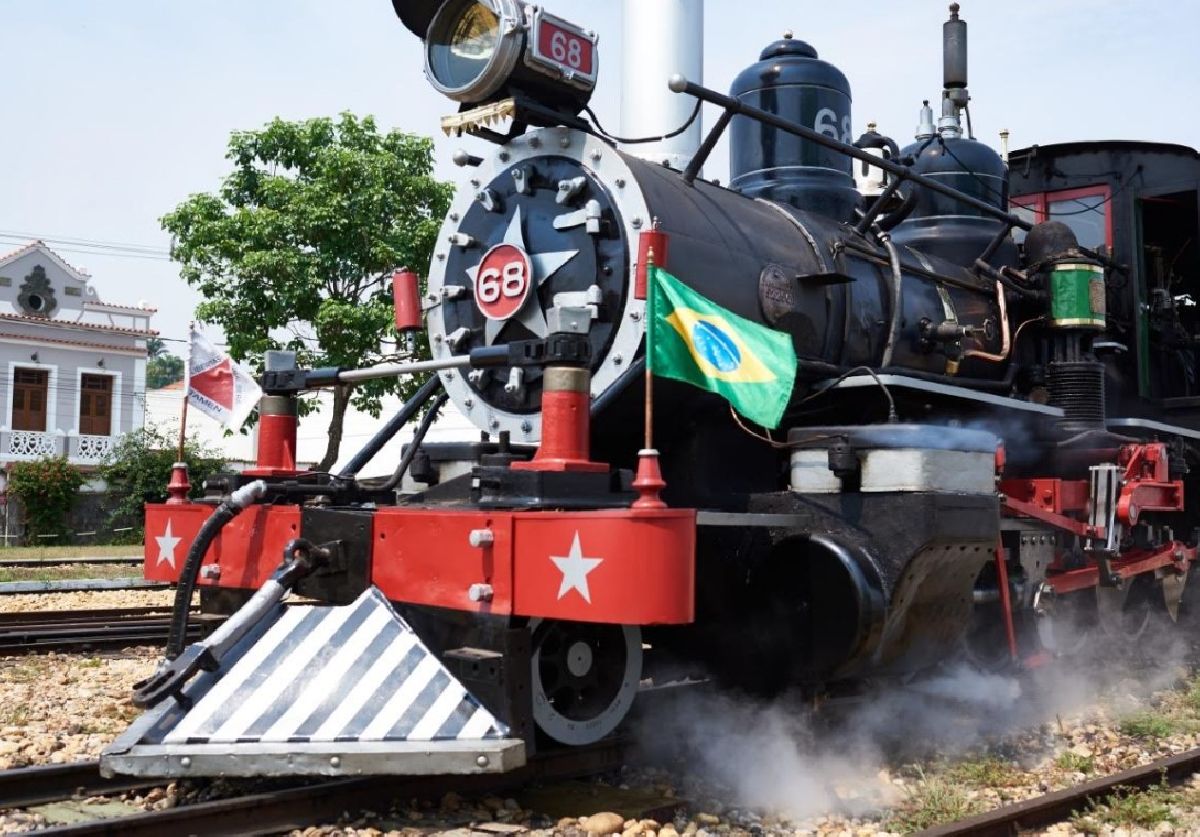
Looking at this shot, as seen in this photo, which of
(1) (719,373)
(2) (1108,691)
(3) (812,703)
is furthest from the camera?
(2) (1108,691)

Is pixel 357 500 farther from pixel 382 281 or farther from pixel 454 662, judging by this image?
pixel 382 281

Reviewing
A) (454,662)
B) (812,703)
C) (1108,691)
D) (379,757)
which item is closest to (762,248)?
(812,703)

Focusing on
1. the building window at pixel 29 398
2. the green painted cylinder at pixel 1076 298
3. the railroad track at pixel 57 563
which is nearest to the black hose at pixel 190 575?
the green painted cylinder at pixel 1076 298

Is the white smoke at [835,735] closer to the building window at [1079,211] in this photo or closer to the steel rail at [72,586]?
the building window at [1079,211]

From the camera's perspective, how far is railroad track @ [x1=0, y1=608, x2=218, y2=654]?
757 centimetres

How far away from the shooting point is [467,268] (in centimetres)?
498

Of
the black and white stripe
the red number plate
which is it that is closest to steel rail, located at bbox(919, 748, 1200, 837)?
the black and white stripe

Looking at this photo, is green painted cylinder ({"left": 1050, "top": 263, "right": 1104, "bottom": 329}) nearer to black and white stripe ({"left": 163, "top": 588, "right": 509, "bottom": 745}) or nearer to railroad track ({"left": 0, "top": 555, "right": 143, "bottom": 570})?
black and white stripe ({"left": 163, "top": 588, "right": 509, "bottom": 745})

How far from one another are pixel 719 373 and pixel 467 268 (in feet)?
4.83

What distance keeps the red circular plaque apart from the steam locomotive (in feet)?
0.04

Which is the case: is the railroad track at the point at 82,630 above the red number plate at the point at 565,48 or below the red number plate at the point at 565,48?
below

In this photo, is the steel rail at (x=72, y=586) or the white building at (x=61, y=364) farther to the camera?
the white building at (x=61, y=364)

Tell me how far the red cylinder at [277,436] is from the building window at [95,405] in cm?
2443

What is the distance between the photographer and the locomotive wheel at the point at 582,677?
3.78 metres
